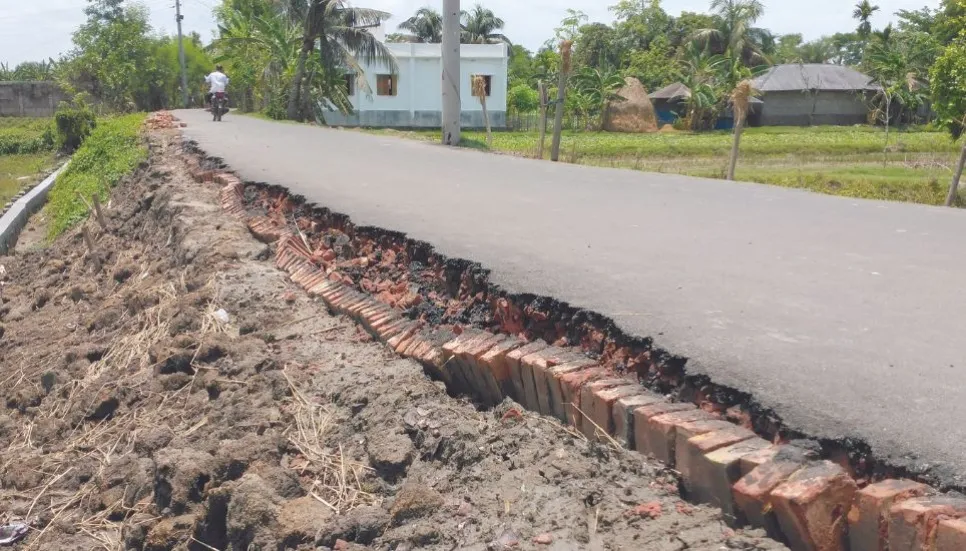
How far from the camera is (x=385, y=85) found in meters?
42.4

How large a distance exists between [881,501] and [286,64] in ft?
108

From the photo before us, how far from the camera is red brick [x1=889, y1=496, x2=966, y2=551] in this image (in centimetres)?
218

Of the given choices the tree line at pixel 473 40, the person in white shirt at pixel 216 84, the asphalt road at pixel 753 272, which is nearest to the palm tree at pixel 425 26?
the tree line at pixel 473 40

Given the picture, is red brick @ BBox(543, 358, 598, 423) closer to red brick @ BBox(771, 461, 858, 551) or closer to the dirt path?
the dirt path

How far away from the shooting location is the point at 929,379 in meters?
3.14

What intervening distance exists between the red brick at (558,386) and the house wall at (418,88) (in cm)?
3885

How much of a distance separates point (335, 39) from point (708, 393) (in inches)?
1203

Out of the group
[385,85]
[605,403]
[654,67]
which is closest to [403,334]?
[605,403]

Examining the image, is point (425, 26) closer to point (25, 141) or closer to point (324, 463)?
point (25, 141)

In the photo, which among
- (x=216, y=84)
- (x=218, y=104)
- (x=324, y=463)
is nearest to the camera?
(x=324, y=463)

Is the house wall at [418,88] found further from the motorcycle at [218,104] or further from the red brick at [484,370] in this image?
the red brick at [484,370]

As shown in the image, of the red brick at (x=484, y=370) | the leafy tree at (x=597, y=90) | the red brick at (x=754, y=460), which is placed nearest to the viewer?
the red brick at (x=754, y=460)

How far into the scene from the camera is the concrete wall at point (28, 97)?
47344 mm

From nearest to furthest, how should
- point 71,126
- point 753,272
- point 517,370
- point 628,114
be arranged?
1. point 517,370
2. point 753,272
3. point 71,126
4. point 628,114
